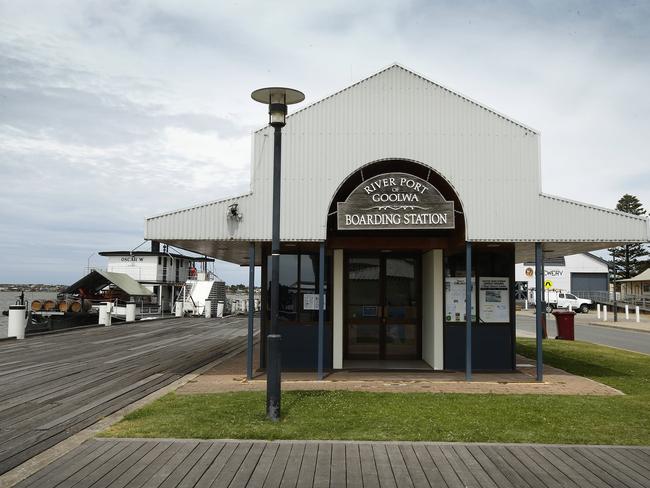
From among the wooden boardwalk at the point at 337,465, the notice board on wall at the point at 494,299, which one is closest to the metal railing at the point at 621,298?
the notice board on wall at the point at 494,299

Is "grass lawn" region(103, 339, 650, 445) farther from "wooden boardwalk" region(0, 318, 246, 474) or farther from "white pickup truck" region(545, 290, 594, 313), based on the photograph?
"white pickup truck" region(545, 290, 594, 313)

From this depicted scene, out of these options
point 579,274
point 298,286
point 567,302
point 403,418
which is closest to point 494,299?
point 298,286

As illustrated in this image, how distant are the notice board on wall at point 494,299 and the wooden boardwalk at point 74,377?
270 inches

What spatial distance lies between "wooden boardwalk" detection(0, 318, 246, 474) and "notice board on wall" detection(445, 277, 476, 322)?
6016mm

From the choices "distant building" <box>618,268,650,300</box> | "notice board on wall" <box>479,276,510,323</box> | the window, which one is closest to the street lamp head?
the window

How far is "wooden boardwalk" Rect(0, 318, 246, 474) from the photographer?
23.6 feet

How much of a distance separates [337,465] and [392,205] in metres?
6.15

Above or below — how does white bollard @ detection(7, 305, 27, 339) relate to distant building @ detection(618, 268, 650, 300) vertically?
below

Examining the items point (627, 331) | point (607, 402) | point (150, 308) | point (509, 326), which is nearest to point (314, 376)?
point (509, 326)

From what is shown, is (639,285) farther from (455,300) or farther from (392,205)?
(392,205)

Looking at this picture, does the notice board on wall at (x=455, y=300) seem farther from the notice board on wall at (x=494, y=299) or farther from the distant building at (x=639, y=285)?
the distant building at (x=639, y=285)

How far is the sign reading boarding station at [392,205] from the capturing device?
10.9 metres

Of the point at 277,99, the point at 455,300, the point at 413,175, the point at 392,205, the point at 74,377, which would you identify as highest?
the point at 277,99

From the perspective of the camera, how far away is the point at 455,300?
12.7 m
